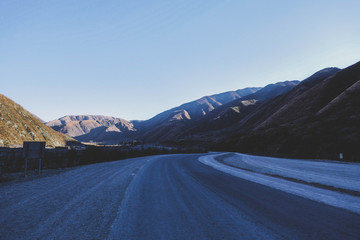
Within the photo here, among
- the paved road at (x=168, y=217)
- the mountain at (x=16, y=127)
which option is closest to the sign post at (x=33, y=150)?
the paved road at (x=168, y=217)

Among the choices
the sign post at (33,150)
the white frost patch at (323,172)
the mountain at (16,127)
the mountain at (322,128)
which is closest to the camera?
the white frost patch at (323,172)

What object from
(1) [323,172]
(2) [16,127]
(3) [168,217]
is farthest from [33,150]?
(2) [16,127]

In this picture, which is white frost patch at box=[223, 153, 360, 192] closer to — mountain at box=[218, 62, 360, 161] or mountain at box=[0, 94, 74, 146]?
mountain at box=[218, 62, 360, 161]

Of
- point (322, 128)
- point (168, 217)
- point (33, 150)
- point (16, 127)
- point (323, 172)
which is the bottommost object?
point (323, 172)

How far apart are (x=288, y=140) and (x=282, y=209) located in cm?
4414

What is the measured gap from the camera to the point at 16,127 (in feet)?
122

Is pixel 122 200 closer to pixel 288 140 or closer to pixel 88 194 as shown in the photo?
pixel 88 194

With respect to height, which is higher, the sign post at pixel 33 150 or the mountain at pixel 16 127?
the mountain at pixel 16 127

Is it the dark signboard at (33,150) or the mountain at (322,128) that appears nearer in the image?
the dark signboard at (33,150)

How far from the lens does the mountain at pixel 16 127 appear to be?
33000mm

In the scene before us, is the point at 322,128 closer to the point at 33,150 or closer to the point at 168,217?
the point at 168,217

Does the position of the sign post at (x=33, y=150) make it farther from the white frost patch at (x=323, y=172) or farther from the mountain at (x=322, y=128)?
the mountain at (x=322, y=128)

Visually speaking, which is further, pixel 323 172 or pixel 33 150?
pixel 323 172

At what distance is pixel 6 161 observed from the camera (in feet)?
44.0
